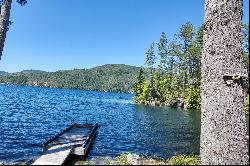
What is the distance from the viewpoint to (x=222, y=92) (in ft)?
28.7

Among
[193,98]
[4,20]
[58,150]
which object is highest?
[4,20]

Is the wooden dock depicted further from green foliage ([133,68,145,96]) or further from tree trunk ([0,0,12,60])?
green foliage ([133,68,145,96])

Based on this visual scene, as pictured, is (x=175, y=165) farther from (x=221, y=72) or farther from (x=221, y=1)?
(x=221, y=1)

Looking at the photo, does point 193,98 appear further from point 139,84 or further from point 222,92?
point 222,92

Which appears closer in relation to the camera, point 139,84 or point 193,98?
point 193,98

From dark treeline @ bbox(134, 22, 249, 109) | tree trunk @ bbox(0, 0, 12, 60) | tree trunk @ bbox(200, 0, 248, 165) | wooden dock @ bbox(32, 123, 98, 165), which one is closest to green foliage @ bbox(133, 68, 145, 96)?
dark treeline @ bbox(134, 22, 249, 109)

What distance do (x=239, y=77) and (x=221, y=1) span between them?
2060 millimetres

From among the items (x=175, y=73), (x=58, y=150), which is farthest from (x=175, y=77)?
(x=58, y=150)

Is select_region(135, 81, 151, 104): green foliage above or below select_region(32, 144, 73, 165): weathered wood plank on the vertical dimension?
above

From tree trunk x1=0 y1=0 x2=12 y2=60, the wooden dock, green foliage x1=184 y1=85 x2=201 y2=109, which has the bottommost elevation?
the wooden dock

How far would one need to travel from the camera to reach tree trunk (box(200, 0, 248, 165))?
8.58 m

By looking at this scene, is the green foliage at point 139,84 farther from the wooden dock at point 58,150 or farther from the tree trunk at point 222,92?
the tree trunk at point 222,92

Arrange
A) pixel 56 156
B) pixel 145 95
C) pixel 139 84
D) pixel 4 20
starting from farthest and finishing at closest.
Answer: pixel 139 84, pixel 145 95, pixel 56 156, pixel 4 20

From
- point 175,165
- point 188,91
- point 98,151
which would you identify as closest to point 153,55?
point 188,91
